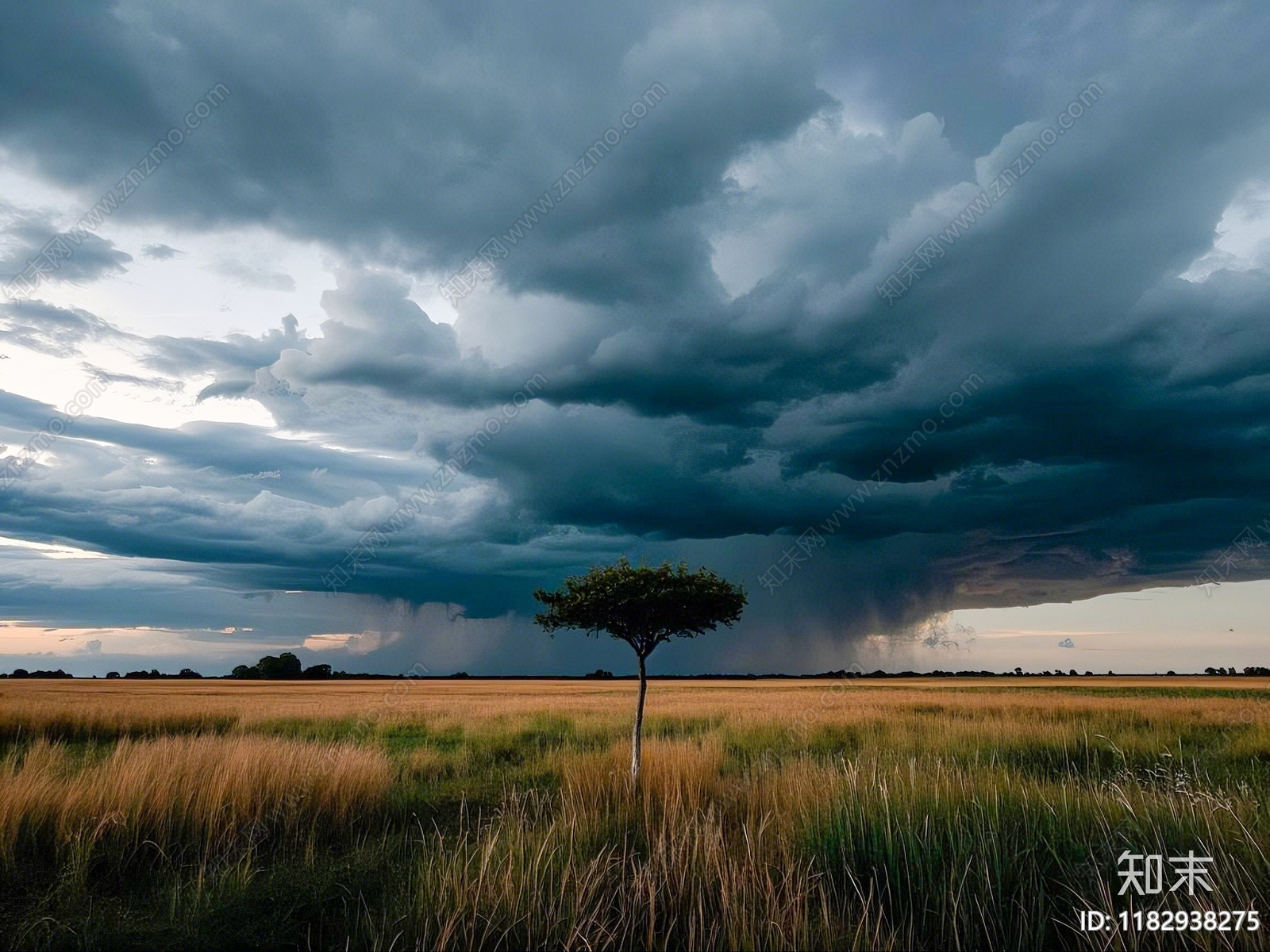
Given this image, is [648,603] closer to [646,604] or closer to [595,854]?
[646,604]

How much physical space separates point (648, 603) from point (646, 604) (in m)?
0.05

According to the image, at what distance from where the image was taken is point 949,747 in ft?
55.4

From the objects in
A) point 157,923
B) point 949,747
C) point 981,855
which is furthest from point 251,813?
point 949,747

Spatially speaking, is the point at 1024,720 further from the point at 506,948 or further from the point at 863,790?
the point at 506,948

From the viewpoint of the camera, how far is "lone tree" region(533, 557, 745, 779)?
13.0 m

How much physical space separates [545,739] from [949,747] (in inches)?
473

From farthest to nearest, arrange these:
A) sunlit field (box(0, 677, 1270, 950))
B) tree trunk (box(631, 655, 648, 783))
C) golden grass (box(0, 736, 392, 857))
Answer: tree trunk (box(631, 655, 648, 783))
golden grass (box(0, 736, 392, 857))
sunlit field (box(0, 677, 1270, 950))

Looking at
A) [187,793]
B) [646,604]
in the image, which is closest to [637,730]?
[646,604]

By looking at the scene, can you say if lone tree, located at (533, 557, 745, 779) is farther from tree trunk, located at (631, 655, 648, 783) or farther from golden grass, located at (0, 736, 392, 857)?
golden grass, located at (0, 736, 392, 857)

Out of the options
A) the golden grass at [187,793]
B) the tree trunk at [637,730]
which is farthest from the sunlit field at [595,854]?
the tree trunk at [637,730]

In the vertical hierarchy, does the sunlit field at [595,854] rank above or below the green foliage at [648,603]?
below

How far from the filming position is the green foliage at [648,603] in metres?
13.0

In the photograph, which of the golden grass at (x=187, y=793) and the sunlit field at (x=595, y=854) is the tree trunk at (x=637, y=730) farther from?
the golden grass at (x=187, y=793)

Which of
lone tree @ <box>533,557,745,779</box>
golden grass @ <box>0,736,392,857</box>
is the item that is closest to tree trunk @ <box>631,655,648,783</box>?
lone tree @ <box>533,557,745,779</box>
